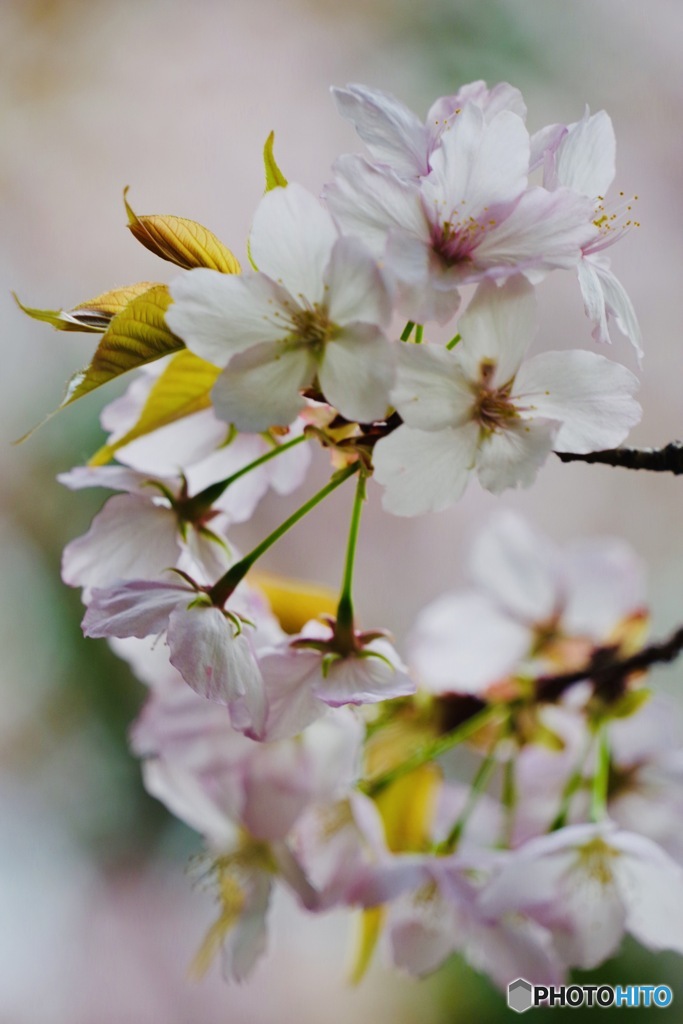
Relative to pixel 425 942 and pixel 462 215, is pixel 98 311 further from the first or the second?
pixel 425 942

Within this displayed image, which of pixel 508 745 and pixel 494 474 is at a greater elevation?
pixel 494 474

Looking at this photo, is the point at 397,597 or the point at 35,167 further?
the point at 397,597

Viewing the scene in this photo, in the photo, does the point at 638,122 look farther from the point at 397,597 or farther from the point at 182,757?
the point at 182,757

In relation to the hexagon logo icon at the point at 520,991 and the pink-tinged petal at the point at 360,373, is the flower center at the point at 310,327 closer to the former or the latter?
the pink-tinged petal at the point at 360,373

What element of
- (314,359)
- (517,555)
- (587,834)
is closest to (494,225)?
(314,359)

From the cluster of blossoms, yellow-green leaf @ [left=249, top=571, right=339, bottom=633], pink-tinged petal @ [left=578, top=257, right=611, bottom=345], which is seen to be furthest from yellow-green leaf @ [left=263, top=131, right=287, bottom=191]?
yellow-green leaf @ [left=249, top=571, right=339, bottom=633]

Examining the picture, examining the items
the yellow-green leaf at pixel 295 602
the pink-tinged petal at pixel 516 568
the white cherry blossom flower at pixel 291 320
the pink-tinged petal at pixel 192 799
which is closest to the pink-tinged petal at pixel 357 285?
the white cherry blossom flower at pixel 291 320
